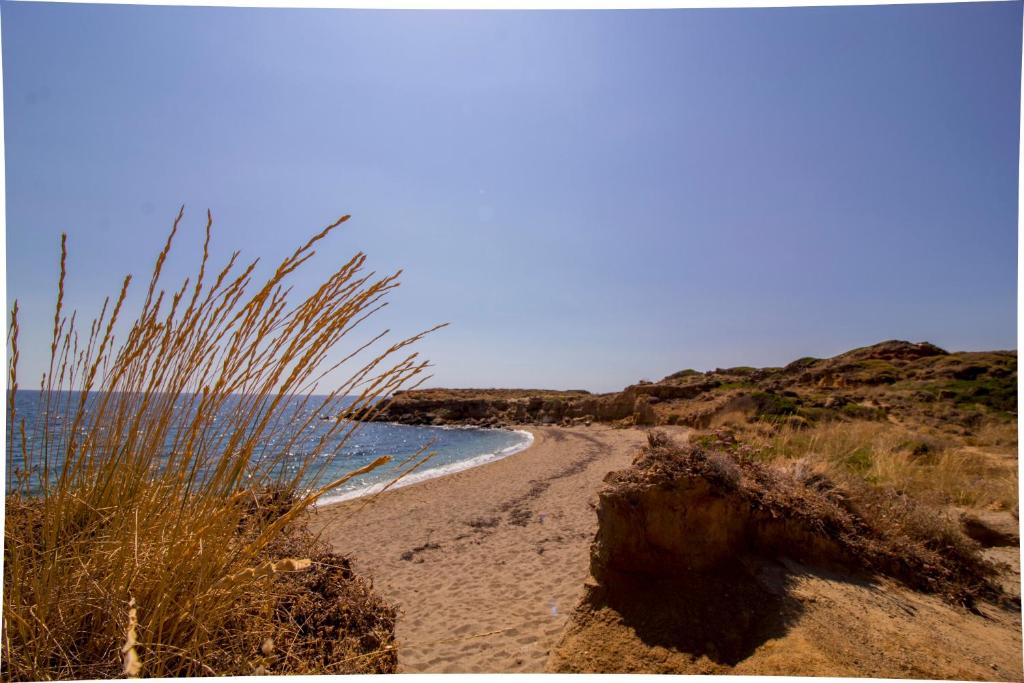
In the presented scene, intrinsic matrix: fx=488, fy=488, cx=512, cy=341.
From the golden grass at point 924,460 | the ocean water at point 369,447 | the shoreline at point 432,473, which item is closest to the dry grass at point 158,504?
the ocean water at point 369,447

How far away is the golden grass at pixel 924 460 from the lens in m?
4.56

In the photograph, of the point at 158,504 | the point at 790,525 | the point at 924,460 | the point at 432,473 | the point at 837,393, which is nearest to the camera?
the point at 158,504

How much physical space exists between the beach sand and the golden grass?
2564 millimetres

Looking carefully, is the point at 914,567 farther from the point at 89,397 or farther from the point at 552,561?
the point at 89,397

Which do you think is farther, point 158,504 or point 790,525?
point 790,525

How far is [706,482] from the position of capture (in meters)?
2.90

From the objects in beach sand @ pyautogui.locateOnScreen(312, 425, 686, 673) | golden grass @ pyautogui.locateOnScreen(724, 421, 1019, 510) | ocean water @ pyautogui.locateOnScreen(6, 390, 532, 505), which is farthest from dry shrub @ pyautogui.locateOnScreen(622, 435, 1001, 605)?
ocean water @ pyautogui.locateOnScreen(6, 390, 532, 505)

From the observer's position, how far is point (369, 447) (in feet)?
80.3

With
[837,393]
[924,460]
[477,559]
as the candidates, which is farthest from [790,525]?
[837,393]

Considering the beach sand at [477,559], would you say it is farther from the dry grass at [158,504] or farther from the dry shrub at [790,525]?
the dry shrub at [790,525]

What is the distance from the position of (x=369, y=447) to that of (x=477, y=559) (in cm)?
1952

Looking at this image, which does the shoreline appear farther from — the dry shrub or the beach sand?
the dry shrub

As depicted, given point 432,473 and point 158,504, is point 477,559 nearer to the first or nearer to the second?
point 158,504

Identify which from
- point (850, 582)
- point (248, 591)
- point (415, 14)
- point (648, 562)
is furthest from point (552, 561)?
point (415, 14)
